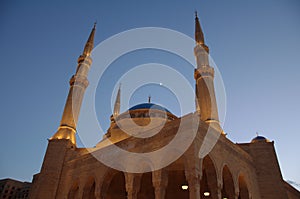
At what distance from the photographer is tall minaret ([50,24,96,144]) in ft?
64.6

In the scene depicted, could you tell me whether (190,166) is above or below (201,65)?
below

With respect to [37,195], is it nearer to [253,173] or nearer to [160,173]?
[160,173]

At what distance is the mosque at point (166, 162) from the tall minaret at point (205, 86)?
0.24ft

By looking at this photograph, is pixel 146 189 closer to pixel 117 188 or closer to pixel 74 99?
pixel 117 188

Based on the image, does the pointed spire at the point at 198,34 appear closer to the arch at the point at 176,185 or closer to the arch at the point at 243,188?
the arch at the point at 176,185

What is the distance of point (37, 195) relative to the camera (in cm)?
1594

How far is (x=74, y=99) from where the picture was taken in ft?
71.5

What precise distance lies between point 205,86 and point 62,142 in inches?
457

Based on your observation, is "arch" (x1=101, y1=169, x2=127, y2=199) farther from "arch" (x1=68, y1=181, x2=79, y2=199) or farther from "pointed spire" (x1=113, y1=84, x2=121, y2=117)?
"pointed spire" (x1=113, y1=84, x2=121, y2=117)

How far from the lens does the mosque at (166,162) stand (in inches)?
416

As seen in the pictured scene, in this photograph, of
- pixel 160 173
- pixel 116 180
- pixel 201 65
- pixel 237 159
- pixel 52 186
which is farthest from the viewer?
pixel 201 65

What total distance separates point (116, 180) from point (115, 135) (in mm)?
5167

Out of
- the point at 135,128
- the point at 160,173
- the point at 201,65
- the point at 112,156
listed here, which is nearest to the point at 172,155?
the point at 160,173

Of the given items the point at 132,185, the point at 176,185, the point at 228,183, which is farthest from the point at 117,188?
the point at 228,183
